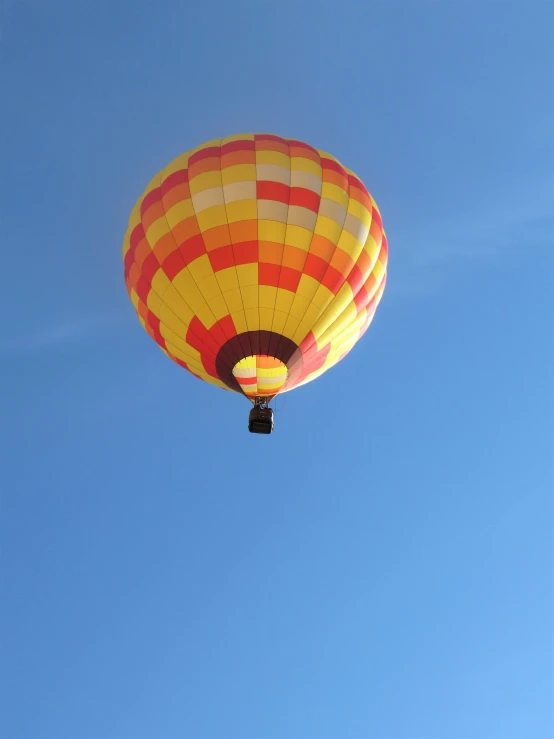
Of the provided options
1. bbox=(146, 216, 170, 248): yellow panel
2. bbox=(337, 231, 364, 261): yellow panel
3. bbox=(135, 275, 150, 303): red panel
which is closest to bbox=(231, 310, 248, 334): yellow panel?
bbox=(135, 275, 150, 303): red panel

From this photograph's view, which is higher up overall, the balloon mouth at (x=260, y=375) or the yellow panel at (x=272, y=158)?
the yellow panel at (x=272, y=158)

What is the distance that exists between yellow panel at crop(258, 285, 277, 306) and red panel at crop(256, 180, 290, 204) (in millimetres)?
1467

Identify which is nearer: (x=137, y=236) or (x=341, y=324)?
(x=341, y=324)

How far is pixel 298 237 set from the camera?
11531mm

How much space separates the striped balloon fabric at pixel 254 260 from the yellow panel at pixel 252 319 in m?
0.02

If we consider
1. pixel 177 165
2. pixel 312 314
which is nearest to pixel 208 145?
pixel 177 165

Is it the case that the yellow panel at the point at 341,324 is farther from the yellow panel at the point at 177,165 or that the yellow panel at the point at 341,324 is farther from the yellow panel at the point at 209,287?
the yellow panel at the point at 177,165

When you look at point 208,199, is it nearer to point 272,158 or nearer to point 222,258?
point 222,258

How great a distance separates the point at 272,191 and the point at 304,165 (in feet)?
2.75

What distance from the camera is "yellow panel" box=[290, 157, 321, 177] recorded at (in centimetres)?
1202

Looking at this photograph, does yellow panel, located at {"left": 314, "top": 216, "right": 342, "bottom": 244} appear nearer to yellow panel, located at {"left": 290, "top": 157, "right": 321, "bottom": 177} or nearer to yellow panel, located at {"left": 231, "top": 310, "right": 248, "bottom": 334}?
yellow panel, located at {"left": 290, "top": 157, "right": 321, "bottom": 177}

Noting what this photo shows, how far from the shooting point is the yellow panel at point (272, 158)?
1195cm

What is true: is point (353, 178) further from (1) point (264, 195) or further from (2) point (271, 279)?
(2) point (271, 279)

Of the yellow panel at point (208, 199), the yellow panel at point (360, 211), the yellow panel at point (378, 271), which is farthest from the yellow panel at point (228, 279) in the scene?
the yellow panel at point (378, 271)
